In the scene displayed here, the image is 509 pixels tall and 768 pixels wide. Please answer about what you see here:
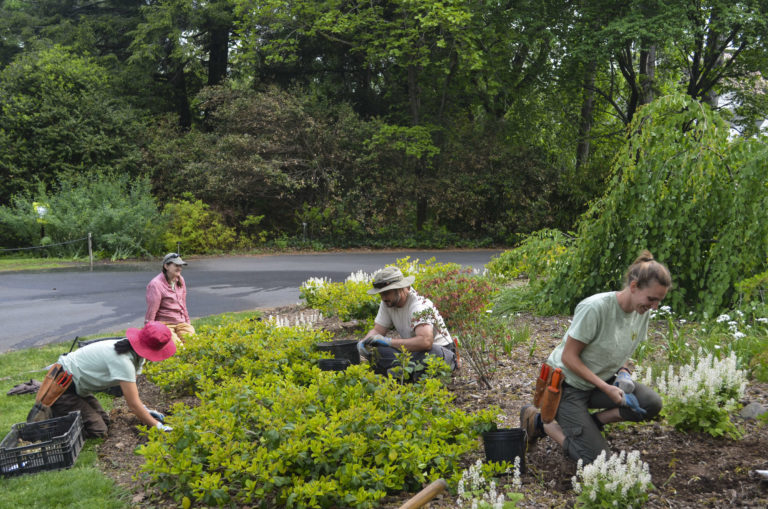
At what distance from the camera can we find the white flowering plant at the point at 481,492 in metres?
2.80

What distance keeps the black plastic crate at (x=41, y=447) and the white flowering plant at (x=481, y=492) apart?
2.66 meters

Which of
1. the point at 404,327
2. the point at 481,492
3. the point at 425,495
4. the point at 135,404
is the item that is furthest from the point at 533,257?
the point at 425,495

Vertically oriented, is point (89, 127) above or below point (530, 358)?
above

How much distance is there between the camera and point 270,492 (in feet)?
11.0

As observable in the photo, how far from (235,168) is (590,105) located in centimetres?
1356

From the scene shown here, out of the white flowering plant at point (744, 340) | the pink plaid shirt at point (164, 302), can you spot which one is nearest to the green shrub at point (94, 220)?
the pink plaid shirt at point (164, 302)

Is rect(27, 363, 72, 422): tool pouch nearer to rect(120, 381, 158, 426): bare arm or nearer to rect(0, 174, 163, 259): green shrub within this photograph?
rect(120, 381, 158, 426): bare arm

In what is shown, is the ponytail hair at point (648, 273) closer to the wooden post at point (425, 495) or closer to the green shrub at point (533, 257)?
the wooden post at point (425, 495)

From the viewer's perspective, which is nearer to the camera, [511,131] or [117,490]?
[117,490]

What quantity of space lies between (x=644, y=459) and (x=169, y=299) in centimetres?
530

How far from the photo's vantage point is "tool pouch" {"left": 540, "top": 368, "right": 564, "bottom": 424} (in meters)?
3.35

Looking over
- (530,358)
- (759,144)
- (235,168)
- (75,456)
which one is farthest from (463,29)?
(75,456)

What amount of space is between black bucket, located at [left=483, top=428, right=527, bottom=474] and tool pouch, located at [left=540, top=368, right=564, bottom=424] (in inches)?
6.7

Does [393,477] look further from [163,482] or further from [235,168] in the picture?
[235,168]
